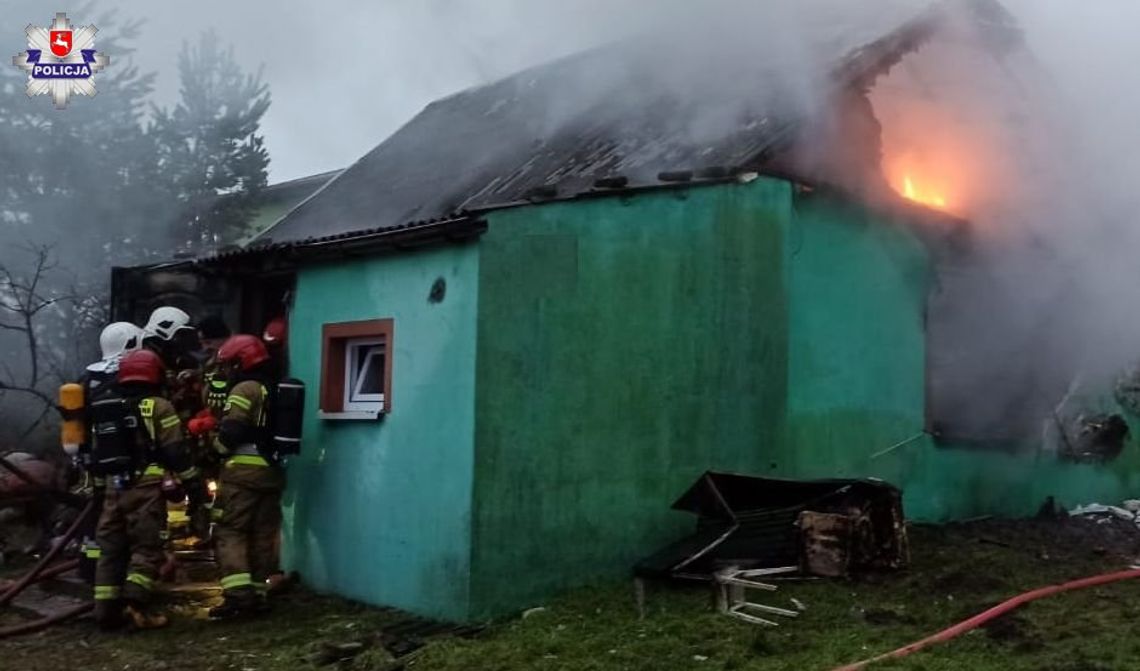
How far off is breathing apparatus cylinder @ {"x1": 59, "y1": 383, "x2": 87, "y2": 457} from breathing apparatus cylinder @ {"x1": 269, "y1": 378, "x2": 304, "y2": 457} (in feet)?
5.16

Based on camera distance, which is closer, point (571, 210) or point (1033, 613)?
point (1033, 613)

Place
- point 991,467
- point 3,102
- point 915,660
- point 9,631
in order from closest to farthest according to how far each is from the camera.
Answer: point 915,660 < point 9,631 < point 991,467 < point 3,102

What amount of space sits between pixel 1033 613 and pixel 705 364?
2.79 meters

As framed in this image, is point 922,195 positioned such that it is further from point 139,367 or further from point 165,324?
point 139,367

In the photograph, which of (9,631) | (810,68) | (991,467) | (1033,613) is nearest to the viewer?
(1033,613)

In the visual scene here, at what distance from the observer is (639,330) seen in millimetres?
7742

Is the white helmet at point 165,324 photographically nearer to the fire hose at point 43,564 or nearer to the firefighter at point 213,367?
the firefighter at point 213,367

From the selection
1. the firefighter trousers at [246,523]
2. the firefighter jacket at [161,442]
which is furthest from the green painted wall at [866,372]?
the firefighter jacket at [161,442]

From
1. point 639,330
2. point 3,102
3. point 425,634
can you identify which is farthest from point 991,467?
point 3,102

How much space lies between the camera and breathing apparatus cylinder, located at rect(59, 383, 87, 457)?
807 cm

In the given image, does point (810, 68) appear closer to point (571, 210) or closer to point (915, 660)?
point (571, 210)

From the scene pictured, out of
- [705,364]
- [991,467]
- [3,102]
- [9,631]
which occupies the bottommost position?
[9,631]

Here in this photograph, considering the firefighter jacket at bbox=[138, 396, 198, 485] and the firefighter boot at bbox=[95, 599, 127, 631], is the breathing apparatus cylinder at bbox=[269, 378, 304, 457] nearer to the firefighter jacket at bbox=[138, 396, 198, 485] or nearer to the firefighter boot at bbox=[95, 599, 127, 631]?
the firefighter jacket at bbox=[138, 396, 198, 485]

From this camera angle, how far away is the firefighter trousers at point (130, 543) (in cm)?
738
